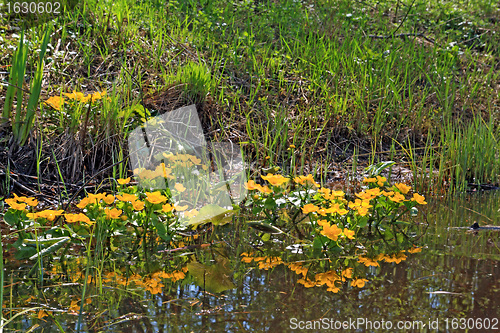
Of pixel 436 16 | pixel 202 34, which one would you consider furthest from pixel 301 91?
pixel 436 16

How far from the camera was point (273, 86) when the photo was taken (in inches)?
162

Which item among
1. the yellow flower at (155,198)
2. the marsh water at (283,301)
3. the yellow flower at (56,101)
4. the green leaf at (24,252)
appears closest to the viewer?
the marsh water at (283,301)

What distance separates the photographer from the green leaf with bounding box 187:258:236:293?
64.3 inches

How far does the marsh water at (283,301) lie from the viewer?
134cm

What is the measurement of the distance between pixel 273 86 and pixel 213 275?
2.65m

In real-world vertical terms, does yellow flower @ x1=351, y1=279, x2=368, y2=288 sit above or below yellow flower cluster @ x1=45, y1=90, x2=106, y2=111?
below

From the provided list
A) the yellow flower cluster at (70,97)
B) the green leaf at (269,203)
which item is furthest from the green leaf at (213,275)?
the yellow flower cluster at (70,97)

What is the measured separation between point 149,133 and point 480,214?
2213 millimetres

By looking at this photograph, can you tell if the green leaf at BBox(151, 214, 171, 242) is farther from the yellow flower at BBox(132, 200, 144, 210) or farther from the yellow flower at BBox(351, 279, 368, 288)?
the yellow flower at BBox(351, 279, 368, 288)

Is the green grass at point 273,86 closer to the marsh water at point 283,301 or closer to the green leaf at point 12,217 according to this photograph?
the green leaf at point 12,217

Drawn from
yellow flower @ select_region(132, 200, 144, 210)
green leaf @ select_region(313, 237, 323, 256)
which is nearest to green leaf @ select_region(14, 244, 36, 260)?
yellow flower @ select_region(132, 200, 144, 210)

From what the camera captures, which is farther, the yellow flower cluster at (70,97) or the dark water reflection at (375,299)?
the yellow flower cluster at (70,97)

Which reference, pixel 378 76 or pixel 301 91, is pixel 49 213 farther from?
pixel 378 76

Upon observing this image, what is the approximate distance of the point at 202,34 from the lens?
181 inches
